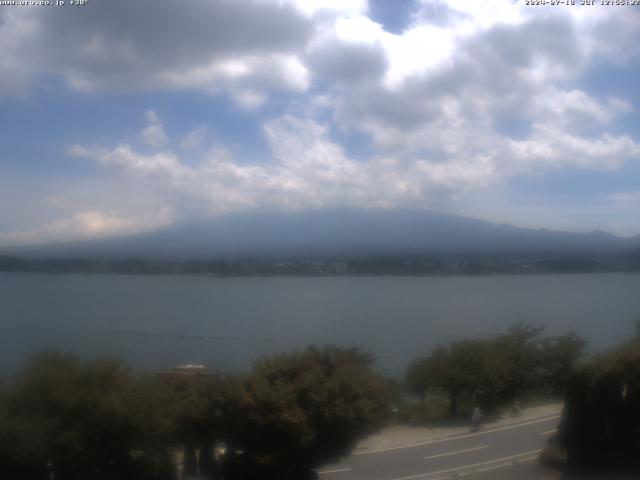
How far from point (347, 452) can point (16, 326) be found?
10.9m

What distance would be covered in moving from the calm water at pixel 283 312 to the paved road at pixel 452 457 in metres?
2.96

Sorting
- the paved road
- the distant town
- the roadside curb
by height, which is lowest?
the roadside curb

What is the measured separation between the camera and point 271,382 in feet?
34.2

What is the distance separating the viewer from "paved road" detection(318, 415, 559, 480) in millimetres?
10688

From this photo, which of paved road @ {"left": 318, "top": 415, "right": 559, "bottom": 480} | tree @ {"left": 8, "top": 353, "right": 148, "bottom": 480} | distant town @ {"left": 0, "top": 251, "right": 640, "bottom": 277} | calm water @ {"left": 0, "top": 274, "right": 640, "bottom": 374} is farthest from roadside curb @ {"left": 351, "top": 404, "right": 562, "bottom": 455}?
distant town @ {"left": 0, "top": 251, "right": 640, "bottom": 277}

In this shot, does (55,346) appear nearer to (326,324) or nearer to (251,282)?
(326,324)

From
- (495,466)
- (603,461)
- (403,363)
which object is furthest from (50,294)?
(603,461)

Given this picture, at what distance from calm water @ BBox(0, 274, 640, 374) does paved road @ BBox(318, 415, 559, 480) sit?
296 centimetres

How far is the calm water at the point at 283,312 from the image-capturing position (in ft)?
57.6

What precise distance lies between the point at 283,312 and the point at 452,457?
19.5 metres

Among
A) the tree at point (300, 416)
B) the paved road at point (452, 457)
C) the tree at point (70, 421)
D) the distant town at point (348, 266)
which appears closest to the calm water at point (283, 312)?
the tree at point (70, 421)

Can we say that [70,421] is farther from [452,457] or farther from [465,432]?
[465,432]

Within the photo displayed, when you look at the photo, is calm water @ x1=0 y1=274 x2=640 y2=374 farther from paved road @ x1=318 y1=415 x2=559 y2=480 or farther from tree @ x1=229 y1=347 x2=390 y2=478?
paved road @ x1=318 y1=415 x2=559 y2=480

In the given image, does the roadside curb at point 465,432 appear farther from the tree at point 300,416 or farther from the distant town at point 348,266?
the distant town at point 348,266
